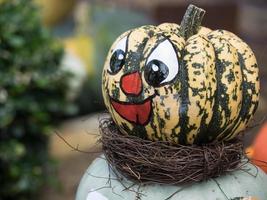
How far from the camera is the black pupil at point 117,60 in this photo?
132 centimetres

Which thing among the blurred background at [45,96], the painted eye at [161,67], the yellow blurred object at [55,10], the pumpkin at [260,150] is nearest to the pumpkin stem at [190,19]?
the painted eye at [161,67]

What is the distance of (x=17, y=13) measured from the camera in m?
2.94

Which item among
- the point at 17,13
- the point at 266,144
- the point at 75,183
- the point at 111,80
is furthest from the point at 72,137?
the point at 111,80

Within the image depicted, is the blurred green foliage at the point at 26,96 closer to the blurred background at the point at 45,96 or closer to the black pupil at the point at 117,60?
the blurred background at the point at 45,96

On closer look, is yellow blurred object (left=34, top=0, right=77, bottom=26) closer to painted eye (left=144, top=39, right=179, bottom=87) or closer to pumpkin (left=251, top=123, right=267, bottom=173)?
pumpkin (left=251, top=123, right=267, bottom=173)

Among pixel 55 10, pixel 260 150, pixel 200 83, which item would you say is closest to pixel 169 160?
pixel 200 83

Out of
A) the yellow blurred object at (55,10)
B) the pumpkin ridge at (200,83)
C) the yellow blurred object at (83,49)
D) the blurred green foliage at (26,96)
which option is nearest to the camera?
the pumpkin ridge at (200,83)

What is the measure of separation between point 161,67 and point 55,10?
3374mm

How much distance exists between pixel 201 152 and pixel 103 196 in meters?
0.25

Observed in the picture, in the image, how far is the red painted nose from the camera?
4.22 ft

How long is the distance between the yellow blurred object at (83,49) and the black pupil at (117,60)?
2.63m

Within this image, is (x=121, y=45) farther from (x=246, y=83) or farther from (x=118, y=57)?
(x=246, y=83)

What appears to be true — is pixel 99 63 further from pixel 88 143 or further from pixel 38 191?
pixel 38 191

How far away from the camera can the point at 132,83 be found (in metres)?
1.29
